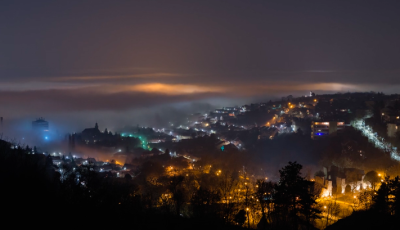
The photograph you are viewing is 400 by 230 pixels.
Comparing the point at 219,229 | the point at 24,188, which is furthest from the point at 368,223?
the point at 24,188

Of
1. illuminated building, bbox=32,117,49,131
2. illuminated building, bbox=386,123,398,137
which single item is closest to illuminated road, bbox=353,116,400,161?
illuminated building, bbox=386,123,398,137

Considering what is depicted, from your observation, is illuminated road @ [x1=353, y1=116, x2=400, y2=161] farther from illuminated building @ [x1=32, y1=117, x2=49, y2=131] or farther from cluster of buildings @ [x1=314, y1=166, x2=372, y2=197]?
illuminated building @ [x1=32, y1=117, x2=49, y2=131]

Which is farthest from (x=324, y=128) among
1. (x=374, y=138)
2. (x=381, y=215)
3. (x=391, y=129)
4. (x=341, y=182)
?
(x=381, y=215)

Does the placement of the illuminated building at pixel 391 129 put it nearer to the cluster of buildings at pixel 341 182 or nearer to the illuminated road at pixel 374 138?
the illuminated road at pixel 374 138

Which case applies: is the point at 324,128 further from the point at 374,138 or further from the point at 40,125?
the point at 40,125

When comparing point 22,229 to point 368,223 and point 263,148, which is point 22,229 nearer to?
point 368,223

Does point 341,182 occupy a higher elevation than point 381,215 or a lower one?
lower
